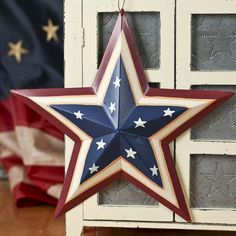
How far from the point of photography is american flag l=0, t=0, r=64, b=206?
171 centimetres

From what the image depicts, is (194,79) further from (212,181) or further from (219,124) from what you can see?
(212,181)

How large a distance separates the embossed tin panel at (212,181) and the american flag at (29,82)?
57cm

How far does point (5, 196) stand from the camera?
1.77 meters

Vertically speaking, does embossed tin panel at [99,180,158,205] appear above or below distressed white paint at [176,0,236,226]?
below

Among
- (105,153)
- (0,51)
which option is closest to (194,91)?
(105,153)

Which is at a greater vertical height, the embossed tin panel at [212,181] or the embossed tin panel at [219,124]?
the embossed tin panel at [219,124]

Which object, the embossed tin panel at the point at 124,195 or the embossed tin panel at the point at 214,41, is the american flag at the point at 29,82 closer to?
the embossed tin panel at the point at 124,195

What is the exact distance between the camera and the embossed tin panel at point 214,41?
123 cm

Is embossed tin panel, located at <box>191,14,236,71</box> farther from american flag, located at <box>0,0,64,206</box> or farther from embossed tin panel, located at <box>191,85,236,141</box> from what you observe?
american flag, located at <box>0,0,64,206</box>

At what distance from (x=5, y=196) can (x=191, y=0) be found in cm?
96

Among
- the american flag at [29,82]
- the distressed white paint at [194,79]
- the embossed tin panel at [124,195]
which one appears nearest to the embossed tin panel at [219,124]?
the distressed white paint at [194,79]

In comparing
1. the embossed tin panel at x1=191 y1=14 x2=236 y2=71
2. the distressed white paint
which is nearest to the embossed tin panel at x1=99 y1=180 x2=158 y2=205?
the distressed white paint

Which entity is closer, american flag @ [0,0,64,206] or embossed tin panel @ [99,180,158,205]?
embossed tin panel @ [99,180,158,205]

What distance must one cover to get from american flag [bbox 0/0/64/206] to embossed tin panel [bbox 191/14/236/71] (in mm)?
640
